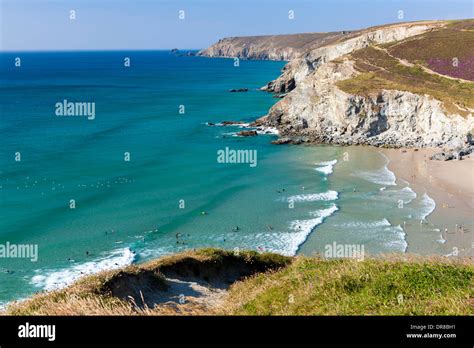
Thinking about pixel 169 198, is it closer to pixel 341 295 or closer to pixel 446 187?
pixel 446 187

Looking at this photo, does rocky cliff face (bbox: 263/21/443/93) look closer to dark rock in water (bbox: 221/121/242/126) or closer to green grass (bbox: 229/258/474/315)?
dark rock in water (bbox: 221/121/242/126)

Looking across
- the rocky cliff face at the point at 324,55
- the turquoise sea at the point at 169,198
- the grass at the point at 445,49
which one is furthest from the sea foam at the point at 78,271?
the rocky cliff face at the point at 324,55

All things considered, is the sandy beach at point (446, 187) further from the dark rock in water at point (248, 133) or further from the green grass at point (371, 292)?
the green grass at point (371, 292)

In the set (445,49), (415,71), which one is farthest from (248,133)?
(445,49)
